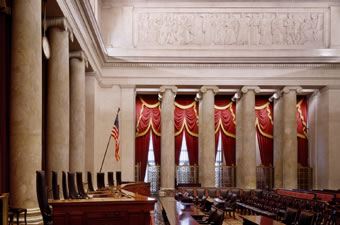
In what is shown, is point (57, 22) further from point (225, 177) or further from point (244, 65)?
point (225, 177)

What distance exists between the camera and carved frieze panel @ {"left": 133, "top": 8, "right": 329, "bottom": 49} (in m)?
22.5

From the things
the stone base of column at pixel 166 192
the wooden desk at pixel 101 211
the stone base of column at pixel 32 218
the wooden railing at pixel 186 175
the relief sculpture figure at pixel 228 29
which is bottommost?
the stone base of column at pixel 166 192

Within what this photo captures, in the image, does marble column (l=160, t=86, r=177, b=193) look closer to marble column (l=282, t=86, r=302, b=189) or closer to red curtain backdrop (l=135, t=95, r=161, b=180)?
red curtain backdrop (l=135, t=95, r=161, b=180)

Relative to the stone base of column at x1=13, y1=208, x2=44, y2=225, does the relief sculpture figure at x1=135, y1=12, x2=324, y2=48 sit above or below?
above

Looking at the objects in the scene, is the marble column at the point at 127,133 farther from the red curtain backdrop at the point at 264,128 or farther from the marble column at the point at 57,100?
the marble column at the point at 57,100

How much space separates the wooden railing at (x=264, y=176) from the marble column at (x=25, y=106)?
18.5m

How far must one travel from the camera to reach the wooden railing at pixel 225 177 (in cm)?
2461

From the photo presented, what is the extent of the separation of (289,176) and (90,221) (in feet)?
60.2

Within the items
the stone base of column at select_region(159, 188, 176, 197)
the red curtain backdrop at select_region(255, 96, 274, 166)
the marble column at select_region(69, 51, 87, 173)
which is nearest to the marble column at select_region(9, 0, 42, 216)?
the marble column at select_region(69, 51, 87, 173)

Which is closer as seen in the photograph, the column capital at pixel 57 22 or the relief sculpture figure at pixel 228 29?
the column capital at pixel 57 22

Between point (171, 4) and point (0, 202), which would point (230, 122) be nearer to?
point (171, 4)

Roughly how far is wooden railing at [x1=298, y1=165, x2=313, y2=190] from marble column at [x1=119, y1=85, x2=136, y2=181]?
402 inches

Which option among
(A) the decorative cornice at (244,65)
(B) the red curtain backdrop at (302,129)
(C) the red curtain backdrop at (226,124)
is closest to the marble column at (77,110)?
(A) the decorative cornice at (244,65)

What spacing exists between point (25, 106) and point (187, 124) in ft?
57.9
